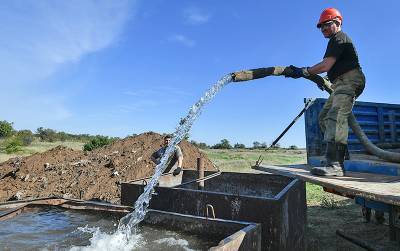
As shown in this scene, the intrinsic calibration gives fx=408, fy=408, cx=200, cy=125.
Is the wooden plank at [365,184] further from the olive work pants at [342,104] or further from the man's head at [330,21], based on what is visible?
the man's head at [330,21]

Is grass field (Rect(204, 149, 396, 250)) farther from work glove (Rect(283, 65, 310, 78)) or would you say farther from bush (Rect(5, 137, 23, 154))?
bush (Rect(5, 137, 23, 154))

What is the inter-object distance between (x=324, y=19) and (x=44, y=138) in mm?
46907

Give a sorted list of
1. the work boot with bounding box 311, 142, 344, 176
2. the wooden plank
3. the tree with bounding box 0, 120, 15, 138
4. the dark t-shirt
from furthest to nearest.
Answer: the tree with bounding box 0, 120, 15, 138
the dark t-shirt
the work boot with bounding box 311, 142, 344, 176
the wooden plank

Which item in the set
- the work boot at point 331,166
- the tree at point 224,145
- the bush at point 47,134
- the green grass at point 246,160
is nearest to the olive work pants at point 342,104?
the work boot at point 331,166

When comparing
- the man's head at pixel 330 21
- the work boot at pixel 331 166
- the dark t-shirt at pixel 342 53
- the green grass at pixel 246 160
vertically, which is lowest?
the green grass at pixel 246 160

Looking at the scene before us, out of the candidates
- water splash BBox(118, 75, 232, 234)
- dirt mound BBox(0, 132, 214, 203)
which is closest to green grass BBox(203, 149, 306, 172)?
dirt mound BBox(0, 132, 214, 203)

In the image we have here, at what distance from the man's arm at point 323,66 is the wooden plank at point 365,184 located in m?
1.23

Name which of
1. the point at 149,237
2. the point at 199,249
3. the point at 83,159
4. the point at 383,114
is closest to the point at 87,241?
the point at 149,237

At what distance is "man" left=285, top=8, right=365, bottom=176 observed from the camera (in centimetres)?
470

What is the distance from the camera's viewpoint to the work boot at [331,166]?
15.0ft

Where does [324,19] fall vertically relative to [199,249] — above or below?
above

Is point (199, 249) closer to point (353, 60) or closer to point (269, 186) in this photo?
point (353, 60)

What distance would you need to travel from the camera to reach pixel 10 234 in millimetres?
4453

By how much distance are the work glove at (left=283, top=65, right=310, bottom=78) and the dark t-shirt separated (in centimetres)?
31
